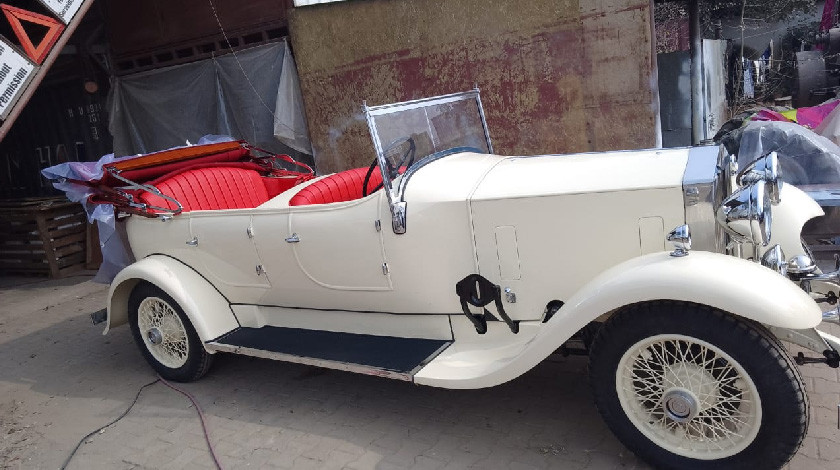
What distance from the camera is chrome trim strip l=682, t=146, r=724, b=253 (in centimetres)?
251

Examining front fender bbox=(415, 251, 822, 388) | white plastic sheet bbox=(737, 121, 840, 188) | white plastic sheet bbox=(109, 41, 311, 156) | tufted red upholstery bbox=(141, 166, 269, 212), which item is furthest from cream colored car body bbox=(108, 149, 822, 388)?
white plastic sheet bbox=(109, 41, 311, 156)

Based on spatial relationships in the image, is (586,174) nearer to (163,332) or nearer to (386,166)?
(386,166)

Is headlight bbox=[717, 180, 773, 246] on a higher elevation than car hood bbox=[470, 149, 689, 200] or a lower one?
lower

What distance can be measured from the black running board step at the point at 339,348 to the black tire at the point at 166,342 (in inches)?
11.5

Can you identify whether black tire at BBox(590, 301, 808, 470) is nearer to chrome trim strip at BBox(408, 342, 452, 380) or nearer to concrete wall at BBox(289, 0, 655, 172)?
chrome trim strip at BBox(408, 342, 452, 380)

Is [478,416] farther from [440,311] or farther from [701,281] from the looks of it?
[701,281]

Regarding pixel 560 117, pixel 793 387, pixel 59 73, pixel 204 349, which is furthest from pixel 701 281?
pixel 59 73

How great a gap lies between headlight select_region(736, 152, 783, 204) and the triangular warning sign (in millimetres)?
5458

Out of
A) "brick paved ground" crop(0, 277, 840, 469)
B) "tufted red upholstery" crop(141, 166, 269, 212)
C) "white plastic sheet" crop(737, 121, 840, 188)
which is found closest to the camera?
"brick paved ground" crop(0, 277, 840, 469)

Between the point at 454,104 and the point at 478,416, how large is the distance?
6.06ft

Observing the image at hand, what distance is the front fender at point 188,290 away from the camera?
3777mm

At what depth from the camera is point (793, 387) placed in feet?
7.03

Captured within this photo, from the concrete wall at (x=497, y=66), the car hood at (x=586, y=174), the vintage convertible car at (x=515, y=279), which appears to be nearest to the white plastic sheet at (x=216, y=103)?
the concrete wall at (x=497, y=66)

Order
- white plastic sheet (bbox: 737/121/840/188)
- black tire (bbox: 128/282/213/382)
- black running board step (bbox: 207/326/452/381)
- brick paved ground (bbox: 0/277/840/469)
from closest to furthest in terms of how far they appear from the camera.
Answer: brick paved ground (bbox: 0/277/840/469) → black running board step (bbox: 207/326/452/381) → black tire (bbox: 128/282/213/382) → white plastic sheet (bbox: 737/121/840/188)
